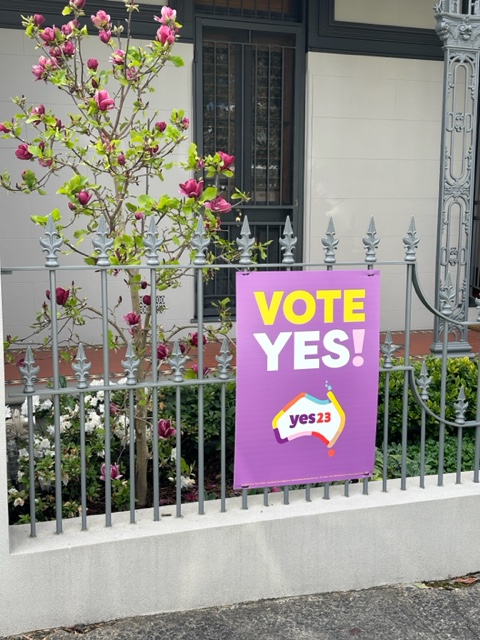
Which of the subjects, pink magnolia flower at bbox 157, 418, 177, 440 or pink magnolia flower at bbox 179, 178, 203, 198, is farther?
pink magnolia flower at bbox 157, 418, 177, 440

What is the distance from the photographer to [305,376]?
315 cm

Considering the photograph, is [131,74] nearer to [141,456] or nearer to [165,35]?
[165,35]

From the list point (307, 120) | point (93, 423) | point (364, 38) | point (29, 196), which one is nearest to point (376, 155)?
point (307, 120)

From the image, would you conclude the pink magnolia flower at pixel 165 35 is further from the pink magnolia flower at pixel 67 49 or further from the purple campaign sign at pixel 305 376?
the purple campaign sign at pixel 305 376

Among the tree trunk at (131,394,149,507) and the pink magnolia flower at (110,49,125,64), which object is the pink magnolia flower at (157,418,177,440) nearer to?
the tree trunk at (131,394,149,507)

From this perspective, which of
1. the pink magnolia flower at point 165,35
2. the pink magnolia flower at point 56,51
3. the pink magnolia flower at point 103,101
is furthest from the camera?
the pink magnolia flower at point 56,51

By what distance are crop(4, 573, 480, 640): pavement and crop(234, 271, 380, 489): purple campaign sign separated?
1.73 feet

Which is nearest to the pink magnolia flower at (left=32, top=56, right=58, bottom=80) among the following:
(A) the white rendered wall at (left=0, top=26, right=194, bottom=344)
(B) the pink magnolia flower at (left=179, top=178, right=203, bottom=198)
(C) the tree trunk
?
(B) the pink magnolia flower at (left=179, top=178, right=203, bottom=198)

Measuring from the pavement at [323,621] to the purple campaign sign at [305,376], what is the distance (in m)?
0.53

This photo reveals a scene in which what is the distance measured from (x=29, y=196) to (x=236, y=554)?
485cm

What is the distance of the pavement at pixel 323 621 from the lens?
9.65 ft

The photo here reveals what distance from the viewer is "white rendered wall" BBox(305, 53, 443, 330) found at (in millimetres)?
7691

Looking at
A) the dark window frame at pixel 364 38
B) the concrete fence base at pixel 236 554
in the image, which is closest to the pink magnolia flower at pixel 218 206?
the concrete fence base at pixel 236 554

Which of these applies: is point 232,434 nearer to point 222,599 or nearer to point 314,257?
point 222,599
